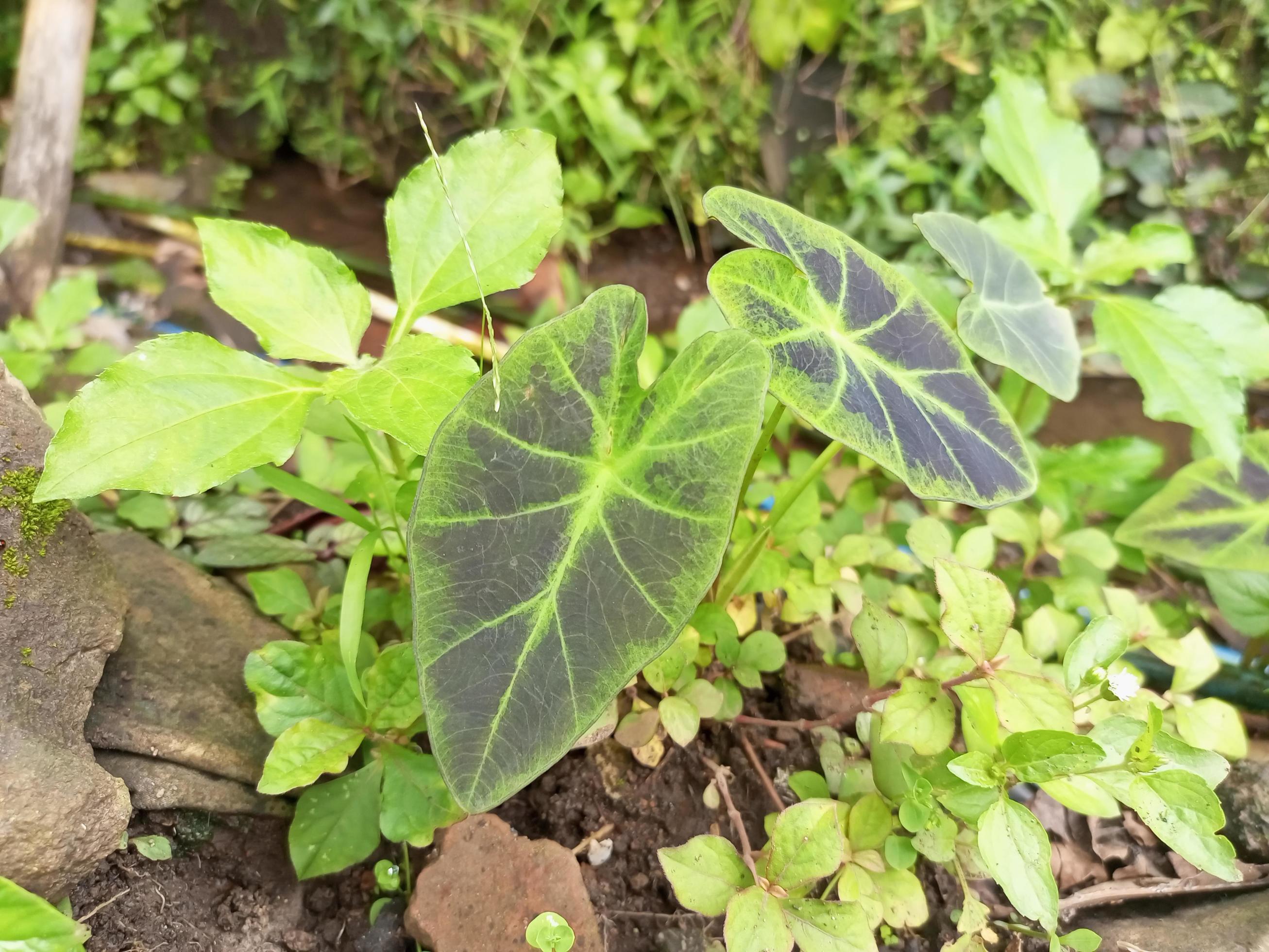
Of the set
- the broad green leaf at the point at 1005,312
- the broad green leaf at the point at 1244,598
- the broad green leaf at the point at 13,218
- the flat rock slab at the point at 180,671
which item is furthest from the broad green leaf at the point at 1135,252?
the broad green leaf at the point at 13,218

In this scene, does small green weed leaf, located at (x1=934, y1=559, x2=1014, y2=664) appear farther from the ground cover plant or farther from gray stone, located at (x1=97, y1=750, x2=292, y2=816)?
gray stone, located at (x1=97, y1=750, x2=292, y2=816)

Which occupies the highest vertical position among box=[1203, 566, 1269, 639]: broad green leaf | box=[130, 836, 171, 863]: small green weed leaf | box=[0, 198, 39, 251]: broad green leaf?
box=[0, 198, 39, 251]: broad green leaf

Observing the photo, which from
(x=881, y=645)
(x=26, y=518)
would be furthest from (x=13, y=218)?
(x=881, y=645)

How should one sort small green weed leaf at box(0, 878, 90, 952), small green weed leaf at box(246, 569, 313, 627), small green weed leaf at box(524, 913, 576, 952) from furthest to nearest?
small green weed leaf at box(246, 569, 313, 627)
small green weed leaf at box(524, 913, 576, 952)
small green weed leaf at box(0, 878, 90, 952)

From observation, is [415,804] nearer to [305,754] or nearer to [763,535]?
[305,754]

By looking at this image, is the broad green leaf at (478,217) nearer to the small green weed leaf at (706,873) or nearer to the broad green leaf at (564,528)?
the broad green leaf at (564,528)

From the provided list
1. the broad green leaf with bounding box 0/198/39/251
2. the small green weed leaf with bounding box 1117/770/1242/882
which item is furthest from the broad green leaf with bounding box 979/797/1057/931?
the broad green leaf with bounding box 0/198/39/251

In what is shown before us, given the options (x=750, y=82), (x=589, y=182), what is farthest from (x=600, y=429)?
(x=750, y=82)
